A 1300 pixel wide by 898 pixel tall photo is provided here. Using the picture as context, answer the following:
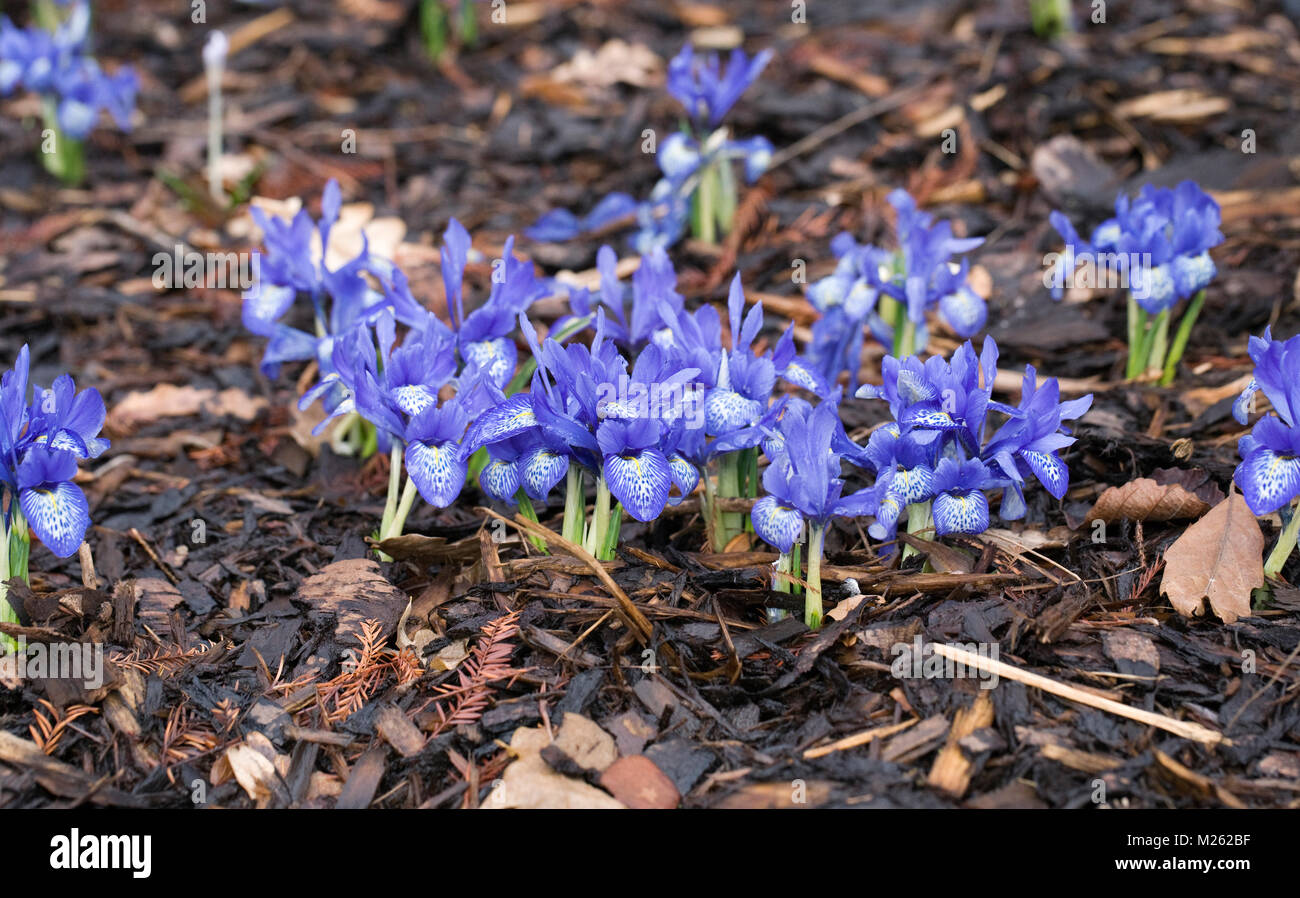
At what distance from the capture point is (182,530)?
3766 mm

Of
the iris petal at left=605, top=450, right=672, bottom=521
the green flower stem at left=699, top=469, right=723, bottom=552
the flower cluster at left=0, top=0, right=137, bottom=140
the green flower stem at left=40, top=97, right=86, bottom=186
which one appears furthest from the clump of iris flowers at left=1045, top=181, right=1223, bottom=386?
the green flower stem at left=40, top=97, right=86, bottom=186

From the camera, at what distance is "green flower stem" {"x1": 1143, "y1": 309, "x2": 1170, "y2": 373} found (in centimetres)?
391

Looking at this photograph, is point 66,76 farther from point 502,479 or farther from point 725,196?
point 502,479

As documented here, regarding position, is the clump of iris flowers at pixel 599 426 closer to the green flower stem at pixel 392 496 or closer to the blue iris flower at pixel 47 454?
the green flower stem at pixel 392 496

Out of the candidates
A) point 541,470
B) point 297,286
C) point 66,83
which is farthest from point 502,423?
point 66,83

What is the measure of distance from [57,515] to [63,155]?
3.73 metres

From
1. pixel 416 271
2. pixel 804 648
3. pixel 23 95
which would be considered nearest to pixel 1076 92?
pixel 416 271

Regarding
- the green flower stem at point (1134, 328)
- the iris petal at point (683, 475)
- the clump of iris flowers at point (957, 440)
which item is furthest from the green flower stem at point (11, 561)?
the green flower stem at point (1134, 328)

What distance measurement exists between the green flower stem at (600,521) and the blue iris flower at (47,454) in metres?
1.22

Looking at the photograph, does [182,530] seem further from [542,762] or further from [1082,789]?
[1082,789]

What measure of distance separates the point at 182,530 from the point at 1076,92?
429 centimetres

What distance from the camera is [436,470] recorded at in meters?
2.99

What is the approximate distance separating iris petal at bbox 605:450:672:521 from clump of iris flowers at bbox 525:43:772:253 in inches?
Result: 78.9

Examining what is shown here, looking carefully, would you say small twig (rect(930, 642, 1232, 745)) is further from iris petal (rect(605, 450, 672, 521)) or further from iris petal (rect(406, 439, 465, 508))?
iris petal (rect(406, 439, 465, 508))
